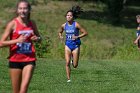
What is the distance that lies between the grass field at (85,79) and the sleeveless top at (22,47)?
385cm

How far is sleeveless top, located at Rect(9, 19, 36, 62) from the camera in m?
9.77

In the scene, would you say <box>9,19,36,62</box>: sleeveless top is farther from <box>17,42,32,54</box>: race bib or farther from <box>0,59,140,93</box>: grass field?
<box>0,59,140,93</box>: grass field

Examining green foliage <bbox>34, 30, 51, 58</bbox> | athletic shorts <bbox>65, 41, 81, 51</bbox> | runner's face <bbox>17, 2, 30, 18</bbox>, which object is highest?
runner's face <bbox>17, 2, 30, 18</bbox>

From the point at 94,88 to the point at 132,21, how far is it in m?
40.9

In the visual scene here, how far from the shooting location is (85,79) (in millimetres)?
17078

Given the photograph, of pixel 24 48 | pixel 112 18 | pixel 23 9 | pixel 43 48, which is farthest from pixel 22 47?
pixel 112 18

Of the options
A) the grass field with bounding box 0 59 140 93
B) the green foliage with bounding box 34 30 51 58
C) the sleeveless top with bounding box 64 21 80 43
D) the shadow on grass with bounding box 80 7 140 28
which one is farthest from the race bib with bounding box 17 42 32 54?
the shadow on grass with bounding box 80 7 140 28

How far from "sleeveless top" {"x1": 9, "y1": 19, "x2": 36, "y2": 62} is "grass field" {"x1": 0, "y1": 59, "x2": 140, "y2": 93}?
385 cm

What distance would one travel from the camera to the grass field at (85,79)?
14.2 metres

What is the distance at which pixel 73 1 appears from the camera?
5688 centimetres

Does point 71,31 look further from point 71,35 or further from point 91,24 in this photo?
point 91,24

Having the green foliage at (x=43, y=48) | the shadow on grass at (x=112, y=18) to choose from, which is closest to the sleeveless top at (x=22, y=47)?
the green foliage at (x=43, y=48)

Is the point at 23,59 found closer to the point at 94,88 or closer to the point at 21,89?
the point at 21,89

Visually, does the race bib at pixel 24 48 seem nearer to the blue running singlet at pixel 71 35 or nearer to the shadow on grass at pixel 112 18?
the blue running singlet at pixel 71 35
